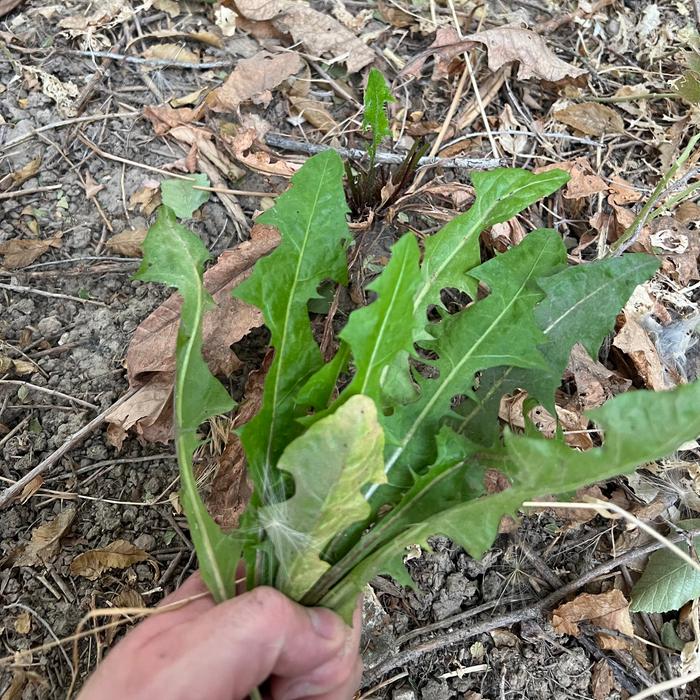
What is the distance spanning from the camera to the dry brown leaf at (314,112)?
8.38 feet

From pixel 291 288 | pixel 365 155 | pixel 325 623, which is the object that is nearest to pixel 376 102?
pixel 365 155

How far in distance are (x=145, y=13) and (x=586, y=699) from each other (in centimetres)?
295

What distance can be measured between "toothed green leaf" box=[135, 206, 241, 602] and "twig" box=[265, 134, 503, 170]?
88 cm

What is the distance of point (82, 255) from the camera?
229 centimetres

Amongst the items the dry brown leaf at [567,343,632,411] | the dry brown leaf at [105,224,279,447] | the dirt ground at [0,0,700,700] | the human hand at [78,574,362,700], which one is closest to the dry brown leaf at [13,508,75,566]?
the dirt ground at [0,0,700,700]

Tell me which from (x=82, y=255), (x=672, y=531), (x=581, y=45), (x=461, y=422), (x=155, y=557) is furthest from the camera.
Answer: (x=581, y=45)

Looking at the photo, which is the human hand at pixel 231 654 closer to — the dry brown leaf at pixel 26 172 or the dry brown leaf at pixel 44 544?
the dry brown leaf at pixel 44 544

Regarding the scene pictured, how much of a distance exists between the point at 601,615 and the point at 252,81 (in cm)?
225

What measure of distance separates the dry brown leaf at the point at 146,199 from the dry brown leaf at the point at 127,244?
4.9 inches

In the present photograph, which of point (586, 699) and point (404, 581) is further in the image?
point (586, 699)

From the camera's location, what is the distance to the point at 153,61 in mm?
2602

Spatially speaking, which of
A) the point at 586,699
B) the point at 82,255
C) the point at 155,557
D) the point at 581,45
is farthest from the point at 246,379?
the point at 581,45

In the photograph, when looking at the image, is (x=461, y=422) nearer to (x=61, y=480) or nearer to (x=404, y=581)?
(x=404, y=581)

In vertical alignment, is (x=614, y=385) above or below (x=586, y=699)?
above
